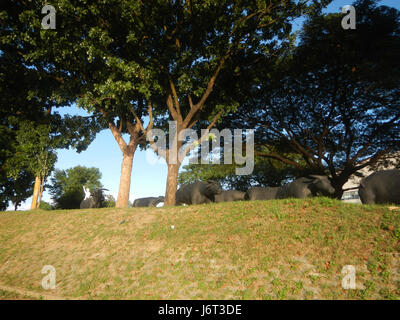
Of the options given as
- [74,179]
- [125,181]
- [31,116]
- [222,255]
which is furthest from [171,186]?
[74,179]

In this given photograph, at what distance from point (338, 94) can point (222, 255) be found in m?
18.8

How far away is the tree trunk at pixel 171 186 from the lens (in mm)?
15714

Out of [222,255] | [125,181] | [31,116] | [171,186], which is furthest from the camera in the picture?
[31,116]

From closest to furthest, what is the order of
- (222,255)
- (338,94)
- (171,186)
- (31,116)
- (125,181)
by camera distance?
(222,255)
(171,186)
(125,181)
(338,94)
(31,116)

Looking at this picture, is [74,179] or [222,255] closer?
[222,255]

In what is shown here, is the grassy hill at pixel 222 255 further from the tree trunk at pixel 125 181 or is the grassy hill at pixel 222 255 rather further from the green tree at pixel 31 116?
the green tree at pixel 31 116

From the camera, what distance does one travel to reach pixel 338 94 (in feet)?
66.5

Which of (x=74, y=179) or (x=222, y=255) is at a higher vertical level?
(x=74, y=179)

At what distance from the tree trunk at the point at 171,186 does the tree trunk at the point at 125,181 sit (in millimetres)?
3924

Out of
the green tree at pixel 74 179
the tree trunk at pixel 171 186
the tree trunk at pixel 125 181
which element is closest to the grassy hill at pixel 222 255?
the tree trunk at pixel 171 186

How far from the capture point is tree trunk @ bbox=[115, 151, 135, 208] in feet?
58.5

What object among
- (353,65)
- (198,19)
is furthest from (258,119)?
(198,19)

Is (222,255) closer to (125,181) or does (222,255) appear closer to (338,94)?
(125,181)

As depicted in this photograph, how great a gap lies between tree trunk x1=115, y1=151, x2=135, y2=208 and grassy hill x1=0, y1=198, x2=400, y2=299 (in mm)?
5033
